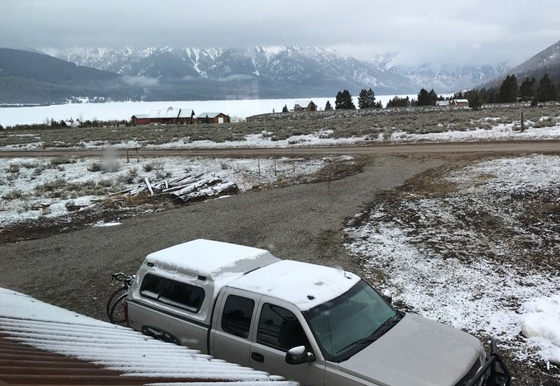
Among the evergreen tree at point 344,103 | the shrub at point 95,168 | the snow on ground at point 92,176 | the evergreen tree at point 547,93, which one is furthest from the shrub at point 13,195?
the evergreen tree at point 547,93

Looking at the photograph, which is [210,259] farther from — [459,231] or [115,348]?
[459,231]

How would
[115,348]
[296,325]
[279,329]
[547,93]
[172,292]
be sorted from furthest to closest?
1. [547,93]
2. [172,292]
3. [279,329]
4. [296,325]
5. [115,348]

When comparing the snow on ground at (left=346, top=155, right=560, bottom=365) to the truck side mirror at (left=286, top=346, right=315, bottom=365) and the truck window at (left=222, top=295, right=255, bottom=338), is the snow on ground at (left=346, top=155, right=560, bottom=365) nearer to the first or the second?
the truck side mirror at (left=286, top=346, right=315, bottom=365)

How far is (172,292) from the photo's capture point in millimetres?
6547

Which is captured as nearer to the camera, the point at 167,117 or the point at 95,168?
the point at 95,168

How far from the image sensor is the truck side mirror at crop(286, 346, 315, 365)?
4852mm

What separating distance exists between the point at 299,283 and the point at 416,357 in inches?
66.2

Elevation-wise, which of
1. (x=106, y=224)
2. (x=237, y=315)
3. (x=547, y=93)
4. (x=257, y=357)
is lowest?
(x=106, y=224)

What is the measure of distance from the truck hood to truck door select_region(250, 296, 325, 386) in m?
0.38

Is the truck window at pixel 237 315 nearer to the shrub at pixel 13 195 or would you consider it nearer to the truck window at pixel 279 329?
the truck window at pixel 279 329

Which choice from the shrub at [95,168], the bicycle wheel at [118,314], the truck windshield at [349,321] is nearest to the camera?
the truck windshield at [349,321]

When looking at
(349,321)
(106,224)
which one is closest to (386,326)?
(349,321)

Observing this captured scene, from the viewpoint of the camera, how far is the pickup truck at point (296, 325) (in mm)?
4789

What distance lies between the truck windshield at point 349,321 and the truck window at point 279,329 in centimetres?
17
